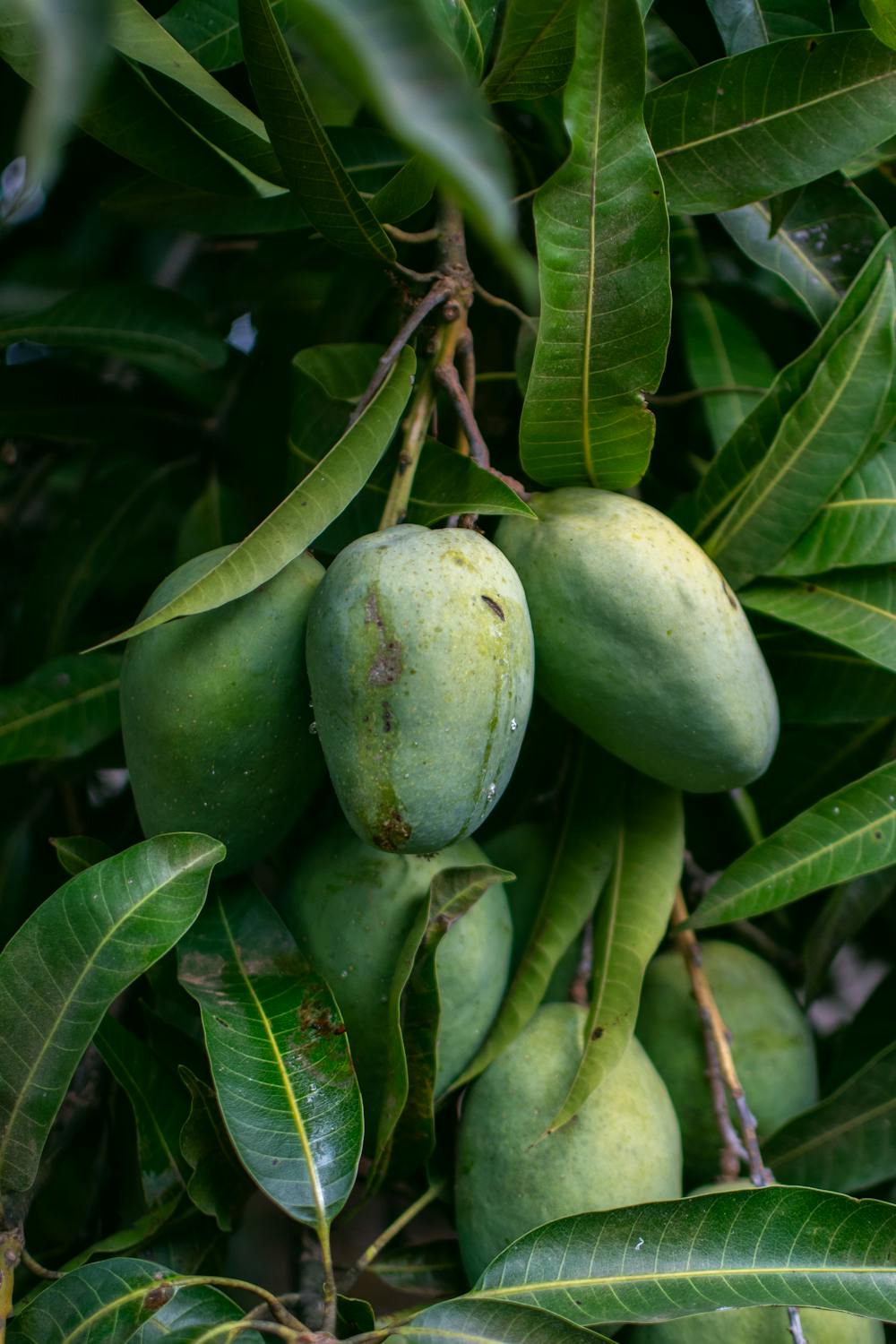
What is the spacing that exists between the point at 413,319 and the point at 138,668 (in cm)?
33

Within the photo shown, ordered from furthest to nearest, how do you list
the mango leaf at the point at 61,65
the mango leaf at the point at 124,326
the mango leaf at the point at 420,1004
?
the mango leaf at the point at 124,326
the mango leaf at the point at 420,1004
the mango leaf at the point at 61,65

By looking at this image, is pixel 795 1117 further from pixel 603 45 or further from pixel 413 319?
pixel 603 45

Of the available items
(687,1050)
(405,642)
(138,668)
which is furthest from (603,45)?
(687,1050)

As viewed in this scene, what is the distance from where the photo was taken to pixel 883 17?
801 mm

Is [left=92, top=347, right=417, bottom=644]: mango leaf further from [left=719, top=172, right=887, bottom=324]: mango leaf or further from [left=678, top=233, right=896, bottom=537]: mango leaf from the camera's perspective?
[left=719, top=172, right=887, bottom=324]: mango leaf

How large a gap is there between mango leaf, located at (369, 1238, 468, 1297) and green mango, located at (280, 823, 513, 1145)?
12 centimetres

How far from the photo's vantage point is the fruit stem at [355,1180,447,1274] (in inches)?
33.4

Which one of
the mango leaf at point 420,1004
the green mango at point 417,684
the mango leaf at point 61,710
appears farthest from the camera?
the mango leaf at point 61,710

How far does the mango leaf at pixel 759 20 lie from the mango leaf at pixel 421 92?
0.76 metres

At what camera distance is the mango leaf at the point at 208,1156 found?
79 centimetres

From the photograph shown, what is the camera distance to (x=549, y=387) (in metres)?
0.80

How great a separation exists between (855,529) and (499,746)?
1.40ft

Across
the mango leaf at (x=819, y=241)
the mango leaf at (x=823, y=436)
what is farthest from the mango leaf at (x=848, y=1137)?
the mango leaf at (x=819, y=241)

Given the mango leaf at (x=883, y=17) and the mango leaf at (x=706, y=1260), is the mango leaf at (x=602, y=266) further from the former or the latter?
the mango leaf at (x=706, y=1260)
